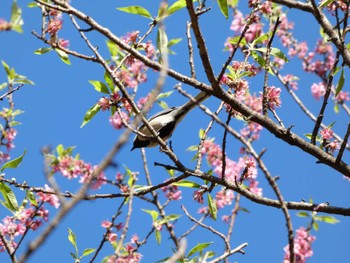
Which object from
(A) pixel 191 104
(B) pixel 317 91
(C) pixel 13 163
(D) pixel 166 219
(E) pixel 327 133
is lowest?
(C) pixel 13 163

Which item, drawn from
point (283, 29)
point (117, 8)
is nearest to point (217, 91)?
point (117, 8)

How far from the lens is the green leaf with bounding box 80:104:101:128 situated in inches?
131

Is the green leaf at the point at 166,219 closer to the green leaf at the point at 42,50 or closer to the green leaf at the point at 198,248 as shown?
the green leaf at the point at 198,248

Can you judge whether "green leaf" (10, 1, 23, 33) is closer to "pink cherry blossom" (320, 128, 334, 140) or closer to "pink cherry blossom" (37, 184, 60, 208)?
"pink cherry blossom" (320, 128, 334, 140)

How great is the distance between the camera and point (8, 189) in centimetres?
327

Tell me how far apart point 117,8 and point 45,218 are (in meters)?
3.12

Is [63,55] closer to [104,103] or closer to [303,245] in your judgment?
[104,103]

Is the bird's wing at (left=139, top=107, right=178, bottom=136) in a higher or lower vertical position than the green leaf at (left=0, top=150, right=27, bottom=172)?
higher

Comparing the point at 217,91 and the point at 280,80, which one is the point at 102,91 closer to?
the point at 217,91

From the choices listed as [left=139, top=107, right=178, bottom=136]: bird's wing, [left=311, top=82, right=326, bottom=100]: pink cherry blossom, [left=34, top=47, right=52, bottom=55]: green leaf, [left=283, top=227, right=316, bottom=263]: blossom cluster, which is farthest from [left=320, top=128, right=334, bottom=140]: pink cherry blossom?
[left=311, top=82, right=326, bottom=100]: pink cherry blossom

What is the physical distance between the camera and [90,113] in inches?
132

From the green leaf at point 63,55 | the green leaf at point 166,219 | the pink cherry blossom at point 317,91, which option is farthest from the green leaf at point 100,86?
the pink cherry blossom at point 317,91

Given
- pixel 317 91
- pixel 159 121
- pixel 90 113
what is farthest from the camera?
pixel 317 91

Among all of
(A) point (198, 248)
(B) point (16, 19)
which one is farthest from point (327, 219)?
(B) point (16, 19)
